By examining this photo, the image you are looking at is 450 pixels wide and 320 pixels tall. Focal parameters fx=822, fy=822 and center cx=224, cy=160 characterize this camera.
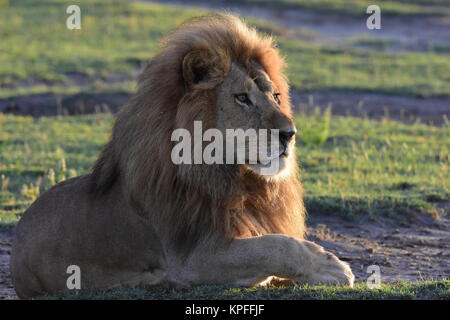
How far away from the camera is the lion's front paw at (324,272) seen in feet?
15.7

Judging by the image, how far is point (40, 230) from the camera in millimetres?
5160

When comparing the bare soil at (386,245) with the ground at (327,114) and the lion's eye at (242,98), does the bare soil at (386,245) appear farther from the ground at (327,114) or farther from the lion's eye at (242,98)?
the lion's eye at (242,98)

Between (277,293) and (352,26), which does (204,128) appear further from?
(352,26)

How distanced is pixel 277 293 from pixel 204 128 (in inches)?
40.8

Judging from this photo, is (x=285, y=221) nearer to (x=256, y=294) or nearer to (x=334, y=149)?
(x=256, y=294)

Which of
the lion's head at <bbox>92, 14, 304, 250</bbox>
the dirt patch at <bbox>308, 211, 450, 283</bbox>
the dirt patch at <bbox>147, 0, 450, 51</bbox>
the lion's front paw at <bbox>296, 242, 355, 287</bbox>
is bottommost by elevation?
the dirt patch at <bbox>308, 211, 450, 283</bbox>

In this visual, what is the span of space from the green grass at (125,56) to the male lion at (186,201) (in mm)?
8559

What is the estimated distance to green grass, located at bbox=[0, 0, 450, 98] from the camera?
15.7 m

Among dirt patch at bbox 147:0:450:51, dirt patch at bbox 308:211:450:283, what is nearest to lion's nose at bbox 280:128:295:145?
dirt patch at bbox 308:211:450:283

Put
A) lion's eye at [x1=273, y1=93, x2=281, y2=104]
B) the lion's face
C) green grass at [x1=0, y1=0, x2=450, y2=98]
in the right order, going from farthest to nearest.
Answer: green grass at [x1=0, y1=0, x2=450, y2=98], lion's eye at [x1=273, y1=93, x2=281, y2=104], the lion's face

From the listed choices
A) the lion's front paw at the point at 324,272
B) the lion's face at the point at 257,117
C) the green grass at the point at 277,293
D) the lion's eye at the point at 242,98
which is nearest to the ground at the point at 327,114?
the green grass at the point at 277,293

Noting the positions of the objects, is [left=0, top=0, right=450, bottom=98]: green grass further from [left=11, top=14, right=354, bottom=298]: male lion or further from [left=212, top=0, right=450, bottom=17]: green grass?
[left=11, top=14, right=354, bottom=298]: male lion

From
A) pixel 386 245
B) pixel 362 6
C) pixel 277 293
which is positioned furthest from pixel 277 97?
pixel 362 6

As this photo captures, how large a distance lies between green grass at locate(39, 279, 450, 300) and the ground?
13 millimetres
